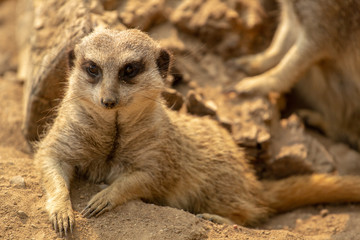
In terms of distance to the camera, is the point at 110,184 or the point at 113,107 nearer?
the point at 113,107

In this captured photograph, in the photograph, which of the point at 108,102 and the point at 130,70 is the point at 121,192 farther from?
the point at 130,70

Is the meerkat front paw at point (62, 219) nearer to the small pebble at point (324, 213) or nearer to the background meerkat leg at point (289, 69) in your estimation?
the small pebble at point (324, 213)

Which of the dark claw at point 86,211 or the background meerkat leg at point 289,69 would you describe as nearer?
the dark claw at point 86,211

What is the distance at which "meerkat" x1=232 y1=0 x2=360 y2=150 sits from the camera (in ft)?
11.6

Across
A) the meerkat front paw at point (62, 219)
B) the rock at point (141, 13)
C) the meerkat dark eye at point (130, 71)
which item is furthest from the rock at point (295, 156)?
the meerkat front paw at point (62, 219)

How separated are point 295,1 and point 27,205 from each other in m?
2.47

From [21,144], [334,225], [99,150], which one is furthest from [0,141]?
[334,225]

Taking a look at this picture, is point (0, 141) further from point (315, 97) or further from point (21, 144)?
→ point (315, 97)

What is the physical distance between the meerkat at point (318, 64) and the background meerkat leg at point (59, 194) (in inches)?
62.6

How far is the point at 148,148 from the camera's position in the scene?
252cm

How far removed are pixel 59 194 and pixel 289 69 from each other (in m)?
2.14

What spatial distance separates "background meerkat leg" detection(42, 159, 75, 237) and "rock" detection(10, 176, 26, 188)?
0.12m

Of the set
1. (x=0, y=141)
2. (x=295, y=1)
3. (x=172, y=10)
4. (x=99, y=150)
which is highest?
(x=295, y=1)

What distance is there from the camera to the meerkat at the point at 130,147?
2303mm
